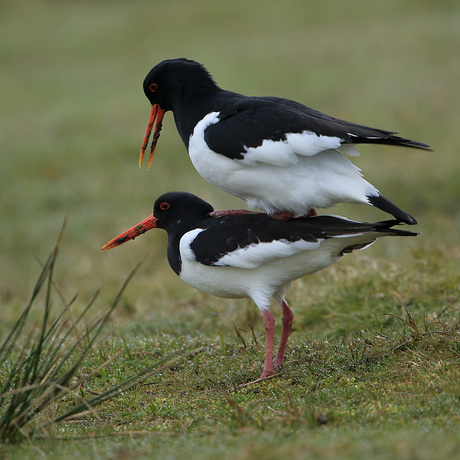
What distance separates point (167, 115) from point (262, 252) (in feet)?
41.3

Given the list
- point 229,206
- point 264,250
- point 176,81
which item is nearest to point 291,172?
point 264,250

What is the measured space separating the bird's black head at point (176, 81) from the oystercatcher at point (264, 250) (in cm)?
99

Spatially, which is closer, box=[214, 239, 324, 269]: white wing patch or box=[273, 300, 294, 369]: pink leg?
box=[214, 239, 324, 269]: white wing patch

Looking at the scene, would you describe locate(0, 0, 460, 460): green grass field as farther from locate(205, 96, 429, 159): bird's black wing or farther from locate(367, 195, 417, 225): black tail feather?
locate(205, 96, 429, 159): bird's black wing

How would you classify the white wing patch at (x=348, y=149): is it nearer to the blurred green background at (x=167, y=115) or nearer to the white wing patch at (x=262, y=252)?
the white wing patch at (x=262, y=252)

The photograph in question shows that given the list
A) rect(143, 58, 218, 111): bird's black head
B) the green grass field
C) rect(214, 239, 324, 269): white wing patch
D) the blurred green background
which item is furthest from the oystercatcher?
the blurred green background

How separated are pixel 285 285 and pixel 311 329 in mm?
1285

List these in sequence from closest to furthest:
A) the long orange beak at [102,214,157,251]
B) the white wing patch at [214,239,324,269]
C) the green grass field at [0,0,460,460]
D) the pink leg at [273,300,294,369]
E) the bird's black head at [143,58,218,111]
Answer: the green grass field at [0,0,460,460], the white wing patch at [214,239,324,269], the pink leg at [273,300,294,369], the bird's black head at [143,58,218,111], the long orange beak at [102,214,157,251]

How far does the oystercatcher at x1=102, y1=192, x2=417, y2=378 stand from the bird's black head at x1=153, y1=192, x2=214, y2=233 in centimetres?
22

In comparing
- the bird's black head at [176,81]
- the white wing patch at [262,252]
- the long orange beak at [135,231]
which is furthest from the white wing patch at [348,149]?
the long orange beak at [135,231]

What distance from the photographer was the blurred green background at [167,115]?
9945 mm

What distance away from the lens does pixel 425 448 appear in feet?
10.0

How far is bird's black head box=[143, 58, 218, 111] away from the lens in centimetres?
524

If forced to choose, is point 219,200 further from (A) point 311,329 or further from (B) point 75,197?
(A) point 311,329
